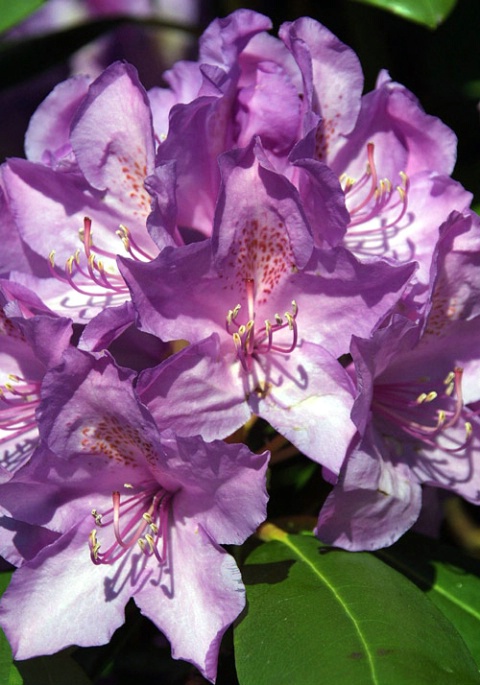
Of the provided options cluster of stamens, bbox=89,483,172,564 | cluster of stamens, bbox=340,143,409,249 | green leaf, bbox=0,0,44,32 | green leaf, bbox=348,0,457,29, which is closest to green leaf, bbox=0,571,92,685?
cluster of stamens, bbox=89,483,172,564

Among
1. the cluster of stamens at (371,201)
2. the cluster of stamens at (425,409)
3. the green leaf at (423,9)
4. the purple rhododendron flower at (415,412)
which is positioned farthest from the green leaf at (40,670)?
the green leaf at (423,9)

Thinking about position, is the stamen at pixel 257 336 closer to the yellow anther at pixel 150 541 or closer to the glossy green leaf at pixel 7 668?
the yellow anther at pixel 150 541

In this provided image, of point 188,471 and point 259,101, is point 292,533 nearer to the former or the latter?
point 188,471

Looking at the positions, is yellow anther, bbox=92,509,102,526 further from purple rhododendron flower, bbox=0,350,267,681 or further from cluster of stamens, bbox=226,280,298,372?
cluster of stamens, bbox=226,280,298,372

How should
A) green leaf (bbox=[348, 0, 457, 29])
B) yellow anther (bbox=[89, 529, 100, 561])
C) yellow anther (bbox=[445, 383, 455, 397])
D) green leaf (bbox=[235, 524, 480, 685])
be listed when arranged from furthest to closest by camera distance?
green leaf (bbox=[348, 0, 457, 29]), yellow anther (bbox=[445, 383, 455, 397]), yellow anther (bbox=[89, 529, 100, 561]), green leaf (bbox=[235, 524, 480, 685])

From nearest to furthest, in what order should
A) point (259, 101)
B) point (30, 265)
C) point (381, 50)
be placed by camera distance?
1. point (259, 101)
2. point (30, 265)
3. point (381, 50)

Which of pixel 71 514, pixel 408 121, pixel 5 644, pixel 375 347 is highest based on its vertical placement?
pixel 408 121

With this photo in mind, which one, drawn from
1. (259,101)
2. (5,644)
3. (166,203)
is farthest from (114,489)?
(259,101)
